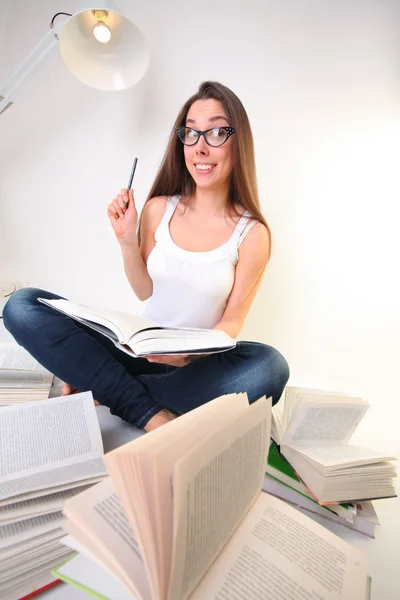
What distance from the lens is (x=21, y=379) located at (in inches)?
41.9

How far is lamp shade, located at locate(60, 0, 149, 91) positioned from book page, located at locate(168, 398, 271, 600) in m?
1.27

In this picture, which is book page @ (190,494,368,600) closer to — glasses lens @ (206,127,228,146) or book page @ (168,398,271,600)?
book page @ (168,398,271,600)

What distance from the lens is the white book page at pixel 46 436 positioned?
621 millimetres

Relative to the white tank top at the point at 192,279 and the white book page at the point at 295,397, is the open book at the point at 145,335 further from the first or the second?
the white tank top at the point at 192,279

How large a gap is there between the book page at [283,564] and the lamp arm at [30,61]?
4.89 feet

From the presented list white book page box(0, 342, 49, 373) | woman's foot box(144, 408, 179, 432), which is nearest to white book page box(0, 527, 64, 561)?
woman's foot box(144, 408, 179, 432)

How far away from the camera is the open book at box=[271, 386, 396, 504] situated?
730 mm

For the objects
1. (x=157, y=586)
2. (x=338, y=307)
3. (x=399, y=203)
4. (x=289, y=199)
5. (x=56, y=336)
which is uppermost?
(x=399, y=203)

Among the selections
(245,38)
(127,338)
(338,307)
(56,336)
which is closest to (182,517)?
(127,338)

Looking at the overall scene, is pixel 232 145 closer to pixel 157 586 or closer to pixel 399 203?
pixel 399 203

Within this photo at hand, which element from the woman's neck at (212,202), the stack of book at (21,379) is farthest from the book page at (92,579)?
the woman's neck at (212,202)

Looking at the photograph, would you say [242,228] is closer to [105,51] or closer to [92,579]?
[105,51]

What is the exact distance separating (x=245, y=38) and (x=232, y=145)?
1.98 ft

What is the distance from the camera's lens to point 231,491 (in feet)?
1.59
